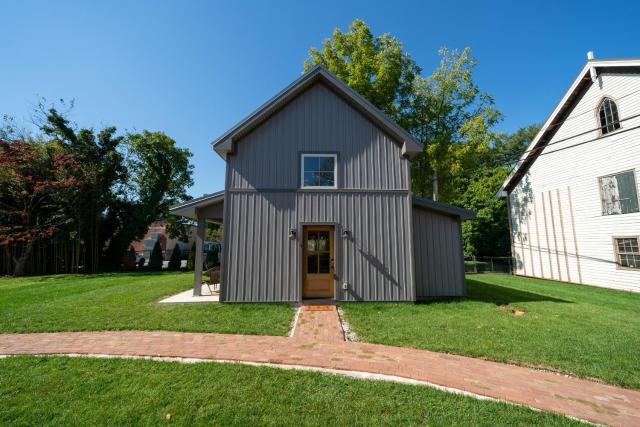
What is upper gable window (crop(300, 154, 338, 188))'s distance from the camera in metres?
8.50

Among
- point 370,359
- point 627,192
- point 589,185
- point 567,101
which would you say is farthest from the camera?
point 567,101

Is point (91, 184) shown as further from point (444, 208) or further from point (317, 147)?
point (444, 208)

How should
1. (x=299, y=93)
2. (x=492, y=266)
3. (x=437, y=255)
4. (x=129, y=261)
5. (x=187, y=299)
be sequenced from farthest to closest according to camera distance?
(x=129, y=261)
(x=492, y=266)
(x=437, y=255)
(x=299, y=93)
(x=187, y=299)

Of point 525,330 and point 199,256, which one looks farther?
point 199,256

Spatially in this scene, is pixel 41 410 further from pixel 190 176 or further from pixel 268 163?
pixel 190 176

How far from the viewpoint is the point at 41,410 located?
291 cm

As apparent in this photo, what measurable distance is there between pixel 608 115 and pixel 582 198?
3.72 meters

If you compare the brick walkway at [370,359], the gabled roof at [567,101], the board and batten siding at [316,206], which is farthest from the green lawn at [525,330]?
the gabled roof at [567,101]

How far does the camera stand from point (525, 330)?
5.61 m

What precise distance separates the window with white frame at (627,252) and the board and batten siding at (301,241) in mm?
10473

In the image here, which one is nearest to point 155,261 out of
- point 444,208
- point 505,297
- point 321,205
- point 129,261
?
point 129,261

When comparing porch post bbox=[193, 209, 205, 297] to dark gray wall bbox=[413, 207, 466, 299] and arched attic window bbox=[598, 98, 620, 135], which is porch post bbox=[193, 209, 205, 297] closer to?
dark gray wall bbox=[413, 207, 466, 299]

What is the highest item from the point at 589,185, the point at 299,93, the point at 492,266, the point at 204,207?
the point at 299,93

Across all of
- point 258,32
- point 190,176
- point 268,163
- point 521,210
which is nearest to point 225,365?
point 268,163
